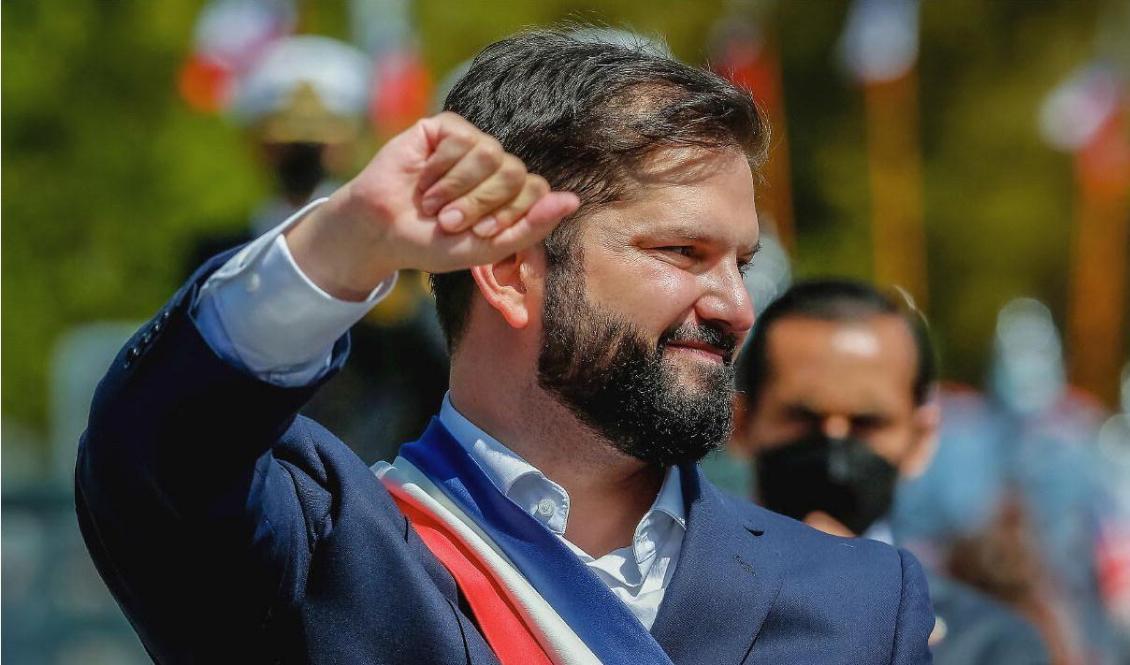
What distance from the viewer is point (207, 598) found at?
2.21 meters

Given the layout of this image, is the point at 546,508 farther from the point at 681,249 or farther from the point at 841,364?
the point at 841,364

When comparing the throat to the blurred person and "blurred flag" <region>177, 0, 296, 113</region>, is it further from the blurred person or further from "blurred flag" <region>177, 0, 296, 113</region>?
"blurred flag" <region>177, 0, 296, 113</region>

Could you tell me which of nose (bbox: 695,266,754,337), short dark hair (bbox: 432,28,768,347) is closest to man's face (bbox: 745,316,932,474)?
short dark hair (bbox: 432,28,768,347)

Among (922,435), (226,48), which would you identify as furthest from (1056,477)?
(922,435)

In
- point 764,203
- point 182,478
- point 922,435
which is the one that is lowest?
point 922,435

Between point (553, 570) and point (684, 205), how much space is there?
1.77 ft

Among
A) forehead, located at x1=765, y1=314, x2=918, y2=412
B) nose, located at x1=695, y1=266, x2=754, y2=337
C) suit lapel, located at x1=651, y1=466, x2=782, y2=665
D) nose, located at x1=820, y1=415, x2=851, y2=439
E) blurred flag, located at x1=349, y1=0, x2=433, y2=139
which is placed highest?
nose, located at x1=695, y1=266, x2=754, y2=337

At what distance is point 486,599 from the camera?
2.47 meters

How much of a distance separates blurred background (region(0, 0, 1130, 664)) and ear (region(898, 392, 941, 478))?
2.15 ft

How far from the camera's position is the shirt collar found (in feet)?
8.73

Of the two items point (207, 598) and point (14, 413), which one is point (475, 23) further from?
point (207, 598)

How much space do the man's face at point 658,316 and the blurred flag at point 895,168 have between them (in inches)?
591

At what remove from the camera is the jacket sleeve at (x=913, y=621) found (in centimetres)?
267

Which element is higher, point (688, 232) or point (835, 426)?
point (688, 232)
